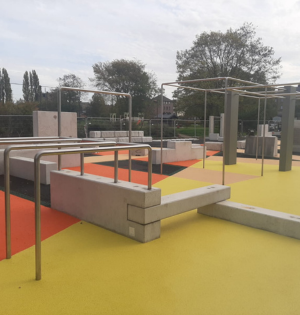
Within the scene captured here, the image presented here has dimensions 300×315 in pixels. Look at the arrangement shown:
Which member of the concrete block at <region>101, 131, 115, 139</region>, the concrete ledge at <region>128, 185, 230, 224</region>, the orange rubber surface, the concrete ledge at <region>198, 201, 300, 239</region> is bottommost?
the orange rubber surface

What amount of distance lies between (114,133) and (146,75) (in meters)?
17.9

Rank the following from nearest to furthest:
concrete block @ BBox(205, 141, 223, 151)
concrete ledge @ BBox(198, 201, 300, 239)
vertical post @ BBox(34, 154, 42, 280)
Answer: vertical post @ BBox(34, 154, 42, 280) → concrete ledge @ BBox(198, 201, 300, 239) → concrete block @ BBox(205, 141, 223, 151)

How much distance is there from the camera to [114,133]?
18484 mm

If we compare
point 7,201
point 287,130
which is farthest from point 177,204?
point 287,130

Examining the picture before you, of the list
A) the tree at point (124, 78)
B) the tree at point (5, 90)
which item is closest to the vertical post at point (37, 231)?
the tree at point (5, 90)

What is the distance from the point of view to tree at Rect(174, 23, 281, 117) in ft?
91.9

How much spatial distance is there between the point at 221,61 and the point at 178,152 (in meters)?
22.3

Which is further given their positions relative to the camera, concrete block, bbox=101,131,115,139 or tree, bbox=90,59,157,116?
tree, bbox=90,59,157,116

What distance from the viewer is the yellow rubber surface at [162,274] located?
1.94m

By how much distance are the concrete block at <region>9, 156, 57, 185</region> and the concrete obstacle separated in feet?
5.42

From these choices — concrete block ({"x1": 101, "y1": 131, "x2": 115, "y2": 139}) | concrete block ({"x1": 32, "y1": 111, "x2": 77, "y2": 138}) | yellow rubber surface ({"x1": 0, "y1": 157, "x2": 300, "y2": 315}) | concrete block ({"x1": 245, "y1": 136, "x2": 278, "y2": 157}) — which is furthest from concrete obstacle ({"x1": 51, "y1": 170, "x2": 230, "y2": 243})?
concrete block ({"x1": 101, "y1": 131, "x2": 115, "y2": 139})

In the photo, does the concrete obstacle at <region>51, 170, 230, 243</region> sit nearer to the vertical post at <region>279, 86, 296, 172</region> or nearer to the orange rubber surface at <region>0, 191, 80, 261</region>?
the orange rubber surface at <region>0, 191, 80, 261</region>

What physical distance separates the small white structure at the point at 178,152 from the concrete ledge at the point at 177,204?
4709 mm

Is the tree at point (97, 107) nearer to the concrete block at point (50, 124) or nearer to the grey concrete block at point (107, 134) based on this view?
the grey concrete block at point (107, 134)
